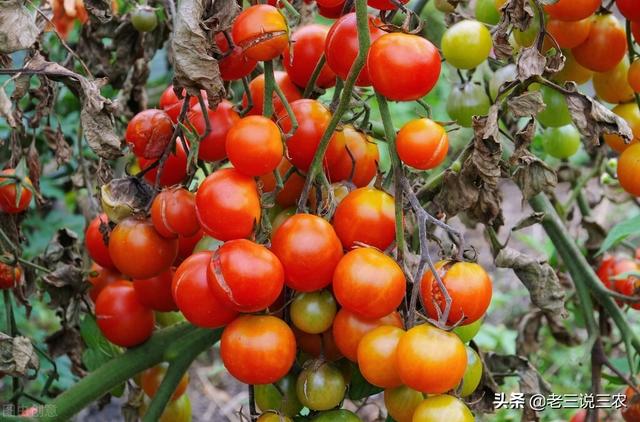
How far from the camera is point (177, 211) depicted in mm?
942

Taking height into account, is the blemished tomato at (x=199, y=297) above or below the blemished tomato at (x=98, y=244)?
above

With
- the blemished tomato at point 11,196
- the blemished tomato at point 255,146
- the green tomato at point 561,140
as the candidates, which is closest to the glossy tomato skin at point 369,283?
the blemished tomato at point 255,146

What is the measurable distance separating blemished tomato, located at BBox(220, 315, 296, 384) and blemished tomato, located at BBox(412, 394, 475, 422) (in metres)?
0.15

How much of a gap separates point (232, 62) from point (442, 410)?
443mm

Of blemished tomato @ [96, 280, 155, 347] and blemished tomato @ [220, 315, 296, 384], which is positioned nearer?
blemished tomato @ [220, 315, 296, 384]

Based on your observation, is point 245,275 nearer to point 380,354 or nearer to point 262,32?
point 380,354

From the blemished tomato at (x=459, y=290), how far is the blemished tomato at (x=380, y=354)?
50 mm

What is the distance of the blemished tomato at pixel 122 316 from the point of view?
1157mm

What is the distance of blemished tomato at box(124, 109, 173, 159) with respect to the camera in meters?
0.97

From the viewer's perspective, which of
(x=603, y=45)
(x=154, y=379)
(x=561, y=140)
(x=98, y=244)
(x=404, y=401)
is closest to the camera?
(x=404, y=401)

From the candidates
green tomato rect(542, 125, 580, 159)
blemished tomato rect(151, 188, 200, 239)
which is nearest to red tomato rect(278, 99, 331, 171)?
blemished tomato rect(151, 188, 200, 239)

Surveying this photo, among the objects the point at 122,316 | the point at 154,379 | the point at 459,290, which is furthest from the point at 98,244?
the point at 459,290

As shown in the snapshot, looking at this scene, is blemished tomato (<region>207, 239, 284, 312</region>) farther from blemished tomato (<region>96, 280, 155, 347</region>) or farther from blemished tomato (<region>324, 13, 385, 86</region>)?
blemished tomato (<region>96, 280, 155, 347</region>)

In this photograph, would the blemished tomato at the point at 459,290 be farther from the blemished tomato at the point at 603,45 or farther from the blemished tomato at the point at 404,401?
the blemished tomato at the point at 603,45
